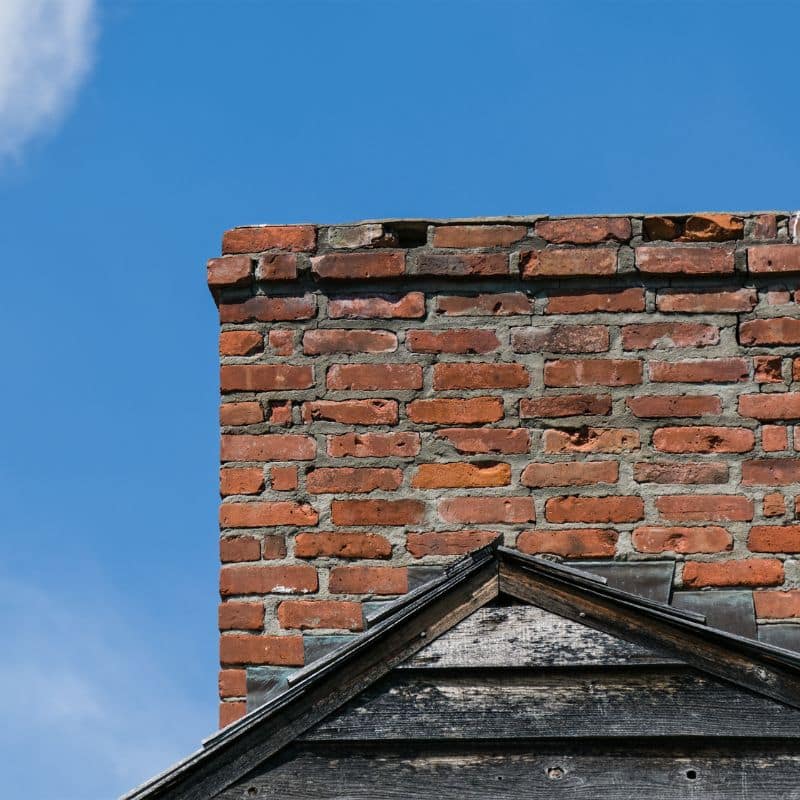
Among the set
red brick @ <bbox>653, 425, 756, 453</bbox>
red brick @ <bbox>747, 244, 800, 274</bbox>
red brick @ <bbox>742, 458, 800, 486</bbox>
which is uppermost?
red brick @ <bbox>747, 244, 800, 274</bbox>

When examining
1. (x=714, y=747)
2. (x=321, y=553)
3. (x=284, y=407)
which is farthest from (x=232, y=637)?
(x=714, y=747)

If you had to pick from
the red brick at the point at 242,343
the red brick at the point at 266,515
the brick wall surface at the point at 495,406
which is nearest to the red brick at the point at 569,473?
the brick wall surface at the point at 495,406

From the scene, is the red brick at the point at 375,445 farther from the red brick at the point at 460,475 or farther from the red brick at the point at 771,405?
the red brick at the point at 771,405

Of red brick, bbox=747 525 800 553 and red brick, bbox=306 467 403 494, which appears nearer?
red brick, bbox=747 525 800 553

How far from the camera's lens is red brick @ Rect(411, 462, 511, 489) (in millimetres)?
3703

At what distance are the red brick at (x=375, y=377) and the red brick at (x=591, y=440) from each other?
371 mm

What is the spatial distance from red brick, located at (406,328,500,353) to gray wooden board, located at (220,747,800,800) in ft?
3.75

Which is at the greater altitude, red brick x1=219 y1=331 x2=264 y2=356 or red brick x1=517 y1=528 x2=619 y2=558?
red brick x1=219 y1=331 x2=264 y2=356

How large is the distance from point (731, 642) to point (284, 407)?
1322mm

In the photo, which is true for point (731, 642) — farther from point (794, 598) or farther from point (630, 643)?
point (794, 598)

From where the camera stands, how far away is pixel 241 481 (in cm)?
377

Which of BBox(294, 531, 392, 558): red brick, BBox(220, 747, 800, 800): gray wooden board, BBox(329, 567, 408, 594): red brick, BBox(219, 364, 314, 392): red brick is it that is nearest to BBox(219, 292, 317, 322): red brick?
BBox(219, 364, 314, 392): red brick

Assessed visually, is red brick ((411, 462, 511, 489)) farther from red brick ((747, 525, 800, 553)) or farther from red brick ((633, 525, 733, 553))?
red brick ((747, 525, 800, 553))

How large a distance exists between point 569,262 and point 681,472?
62 centimetres
